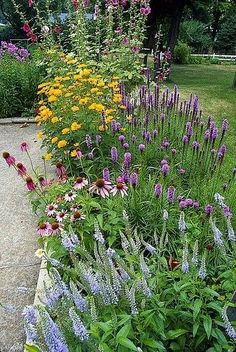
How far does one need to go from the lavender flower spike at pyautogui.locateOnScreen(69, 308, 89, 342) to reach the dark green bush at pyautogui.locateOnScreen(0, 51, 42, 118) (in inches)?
258

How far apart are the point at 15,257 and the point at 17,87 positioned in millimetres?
4995

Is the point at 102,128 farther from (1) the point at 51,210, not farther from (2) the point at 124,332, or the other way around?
(2) the point at 124,332

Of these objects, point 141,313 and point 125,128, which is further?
point 125,128

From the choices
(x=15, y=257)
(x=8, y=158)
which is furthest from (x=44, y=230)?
(x=15, y=257)

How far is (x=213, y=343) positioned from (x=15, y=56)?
26.9 feet

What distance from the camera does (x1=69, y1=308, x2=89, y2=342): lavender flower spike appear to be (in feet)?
4.55

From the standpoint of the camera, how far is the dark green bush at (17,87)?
7.43 metres

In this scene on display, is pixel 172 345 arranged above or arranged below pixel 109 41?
below

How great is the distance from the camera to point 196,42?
32844mm

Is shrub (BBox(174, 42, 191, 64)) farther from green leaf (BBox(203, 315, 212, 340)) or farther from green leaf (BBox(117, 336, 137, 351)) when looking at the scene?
green leaf (BBox(117, 336, 137, 351))

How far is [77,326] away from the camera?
4.66 ft

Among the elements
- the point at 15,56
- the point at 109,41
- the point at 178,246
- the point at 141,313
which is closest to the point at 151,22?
the point at 15,56

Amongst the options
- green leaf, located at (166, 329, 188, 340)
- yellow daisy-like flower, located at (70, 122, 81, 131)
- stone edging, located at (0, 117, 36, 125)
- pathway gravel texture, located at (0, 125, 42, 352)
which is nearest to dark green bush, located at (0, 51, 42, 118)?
stone edging, located at (0, 117, 36, 125)

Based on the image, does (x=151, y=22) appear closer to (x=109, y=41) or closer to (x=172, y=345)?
(x=109, y=41)
